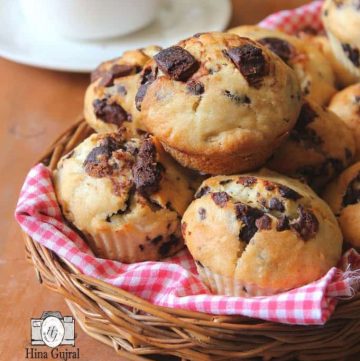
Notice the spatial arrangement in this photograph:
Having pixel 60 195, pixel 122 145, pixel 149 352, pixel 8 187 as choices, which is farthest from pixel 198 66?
pixel 8 187

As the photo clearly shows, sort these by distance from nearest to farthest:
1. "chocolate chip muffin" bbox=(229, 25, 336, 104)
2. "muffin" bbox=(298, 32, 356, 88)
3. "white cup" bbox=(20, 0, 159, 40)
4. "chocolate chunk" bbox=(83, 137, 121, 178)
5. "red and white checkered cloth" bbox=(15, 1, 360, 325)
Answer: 1. "red and white checkered cloth" bbox=(15, 1, 360, 325)
2. "chocolate chunk" bbox=(83, 137, 121, 178)
3. "chocolate chip muffin" bbox=(229, 25, 336, 104)
4. "muffin" bbox=(298, 32, 356, 88)
5. "white cup" bbox=(20, 0, 159, 40)

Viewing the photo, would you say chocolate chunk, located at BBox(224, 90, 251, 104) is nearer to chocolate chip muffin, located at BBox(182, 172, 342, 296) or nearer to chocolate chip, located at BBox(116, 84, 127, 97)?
chocolate chip muffin, located at BBox(182, 172, 342, 296)

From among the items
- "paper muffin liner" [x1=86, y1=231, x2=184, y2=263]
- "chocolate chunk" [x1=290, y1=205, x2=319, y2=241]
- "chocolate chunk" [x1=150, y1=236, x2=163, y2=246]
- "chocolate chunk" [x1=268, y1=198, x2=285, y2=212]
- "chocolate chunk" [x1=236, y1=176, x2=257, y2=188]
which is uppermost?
"chocolate chunk" [x1=236, y1=176, x2=257, y2=188]

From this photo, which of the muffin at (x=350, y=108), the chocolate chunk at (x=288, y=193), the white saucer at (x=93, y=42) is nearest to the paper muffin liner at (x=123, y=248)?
the chocolate chunk at (x=288, y=193)

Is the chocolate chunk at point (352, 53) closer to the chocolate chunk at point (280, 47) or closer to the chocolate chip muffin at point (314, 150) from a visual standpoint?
the chocolate chunk at point (280, 47)

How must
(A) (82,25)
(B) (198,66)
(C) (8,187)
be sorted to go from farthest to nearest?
(A) (82,25)
(C) (8,187)
(B) (198,66)

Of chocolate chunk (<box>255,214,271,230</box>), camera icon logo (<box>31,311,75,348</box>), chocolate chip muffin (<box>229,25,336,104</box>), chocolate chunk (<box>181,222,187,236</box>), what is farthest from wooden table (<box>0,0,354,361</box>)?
chocolate chip muffin (<box>229,25,336,104</box>)

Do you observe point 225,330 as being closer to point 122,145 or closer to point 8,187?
point 122,145

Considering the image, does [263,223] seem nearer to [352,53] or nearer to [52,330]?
[52,330]
